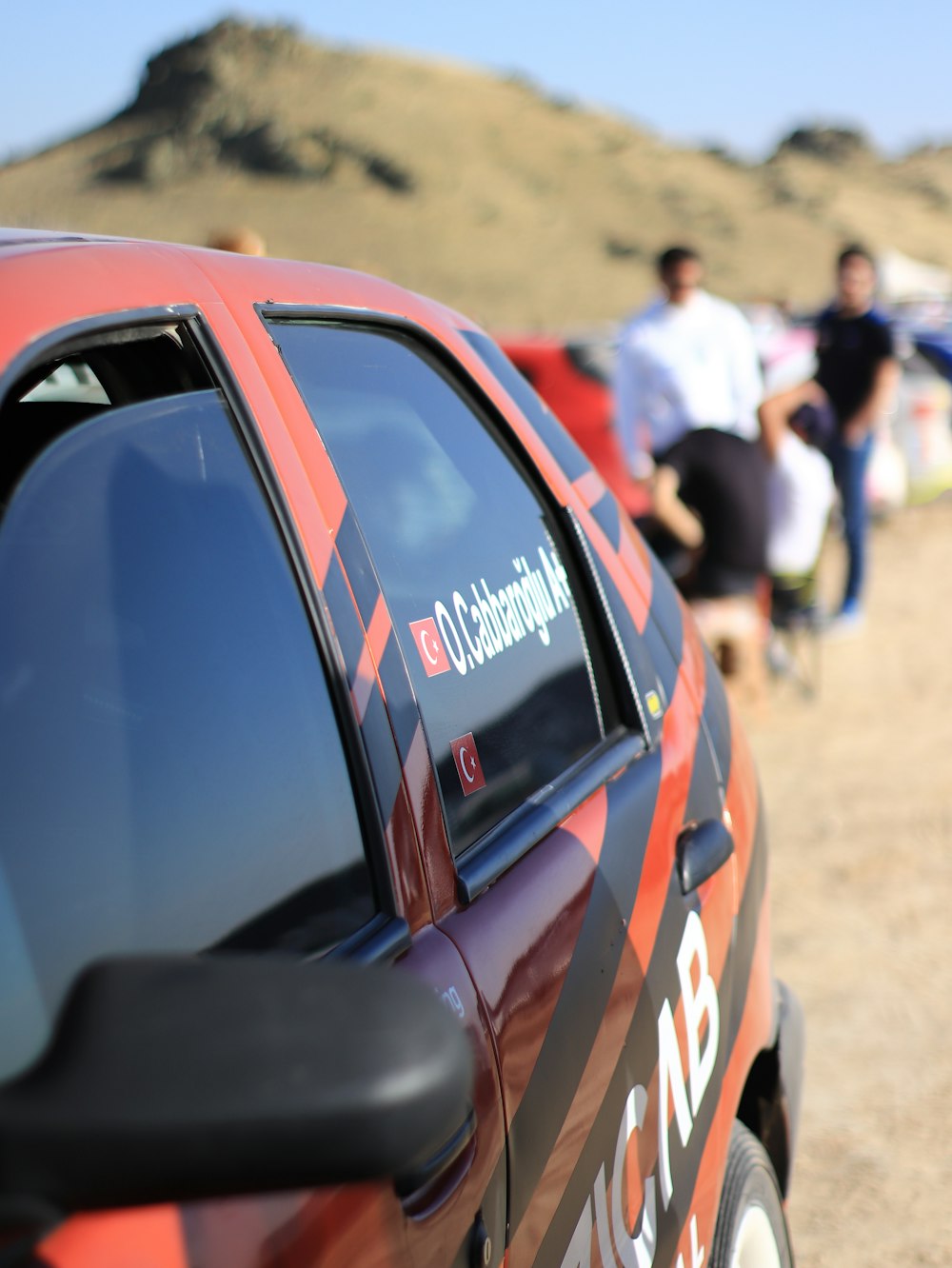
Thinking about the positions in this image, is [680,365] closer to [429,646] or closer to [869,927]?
[869,927]

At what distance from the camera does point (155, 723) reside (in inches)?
47.8

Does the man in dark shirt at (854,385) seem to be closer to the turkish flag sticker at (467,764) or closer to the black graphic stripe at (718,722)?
the black graphic stripe at (718,722)

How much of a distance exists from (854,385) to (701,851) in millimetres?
6698

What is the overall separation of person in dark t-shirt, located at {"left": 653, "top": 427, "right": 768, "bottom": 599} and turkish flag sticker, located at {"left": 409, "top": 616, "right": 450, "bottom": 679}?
461 centimetres

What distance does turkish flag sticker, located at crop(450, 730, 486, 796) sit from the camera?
62.4 inches

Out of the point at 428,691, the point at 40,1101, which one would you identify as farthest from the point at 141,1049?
the point at 428,691

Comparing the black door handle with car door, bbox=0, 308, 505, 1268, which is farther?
the black door handle

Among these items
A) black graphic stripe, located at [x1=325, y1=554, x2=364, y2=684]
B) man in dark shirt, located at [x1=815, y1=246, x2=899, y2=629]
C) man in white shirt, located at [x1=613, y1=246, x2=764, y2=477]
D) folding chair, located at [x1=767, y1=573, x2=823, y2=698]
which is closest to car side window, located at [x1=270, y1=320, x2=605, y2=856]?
black graphic stripe, located at [x1=325, y1=554, x2=364, y2=684]

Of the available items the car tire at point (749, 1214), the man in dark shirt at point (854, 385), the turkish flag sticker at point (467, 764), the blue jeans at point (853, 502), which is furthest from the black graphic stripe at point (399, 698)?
the blue jeans at point (853, 502)

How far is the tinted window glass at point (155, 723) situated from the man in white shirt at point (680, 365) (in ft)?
18.4

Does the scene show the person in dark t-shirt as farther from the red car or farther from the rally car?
the rally car

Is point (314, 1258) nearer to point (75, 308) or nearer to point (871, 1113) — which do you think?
point (75, 308)

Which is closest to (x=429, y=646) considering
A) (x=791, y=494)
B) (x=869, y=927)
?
(x=869, y=927)

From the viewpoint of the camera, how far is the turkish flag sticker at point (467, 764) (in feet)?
5.20
